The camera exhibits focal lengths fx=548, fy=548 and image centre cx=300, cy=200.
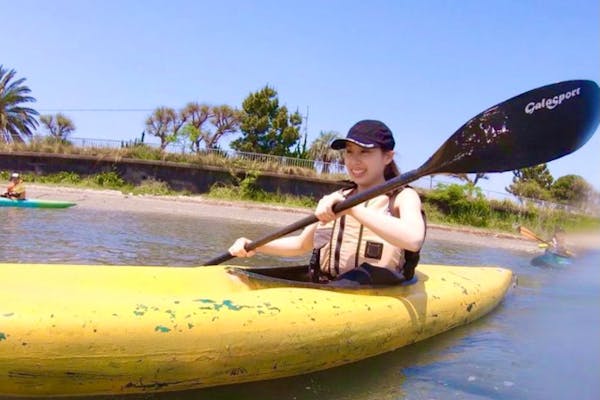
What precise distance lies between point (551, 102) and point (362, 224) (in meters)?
1.34

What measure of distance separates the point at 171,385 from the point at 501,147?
7.25 feet

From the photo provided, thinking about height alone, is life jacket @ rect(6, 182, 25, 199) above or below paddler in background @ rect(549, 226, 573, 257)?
below

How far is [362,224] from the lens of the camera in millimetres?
2727

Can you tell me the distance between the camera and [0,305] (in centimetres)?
195

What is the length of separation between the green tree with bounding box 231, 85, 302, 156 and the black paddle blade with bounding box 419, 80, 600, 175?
96.5 feet

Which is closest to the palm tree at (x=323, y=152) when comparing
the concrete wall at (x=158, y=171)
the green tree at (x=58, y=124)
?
the concrete wall at (x=158, y=171)

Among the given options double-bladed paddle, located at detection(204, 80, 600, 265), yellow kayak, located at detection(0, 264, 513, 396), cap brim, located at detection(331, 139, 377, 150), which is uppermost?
double-bladed paddle, located at detection(204, 80, 600, 265)

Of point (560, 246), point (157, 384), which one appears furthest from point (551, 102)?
point (560, 246)

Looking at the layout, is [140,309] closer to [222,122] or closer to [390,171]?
[390,171]

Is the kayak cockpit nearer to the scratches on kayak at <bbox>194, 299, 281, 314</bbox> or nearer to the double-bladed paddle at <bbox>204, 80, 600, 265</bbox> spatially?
the double-bladed paddle at <bbox>204, 80, 600, 265</bbox>

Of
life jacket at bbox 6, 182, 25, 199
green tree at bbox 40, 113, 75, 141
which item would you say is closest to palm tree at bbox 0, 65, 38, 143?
green tree at bbox 40, 113, 75, 141

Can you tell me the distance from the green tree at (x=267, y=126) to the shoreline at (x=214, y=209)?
14.0 meters

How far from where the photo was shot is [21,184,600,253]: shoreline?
15.1m

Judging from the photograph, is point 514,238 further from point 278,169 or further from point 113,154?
point 113,154
